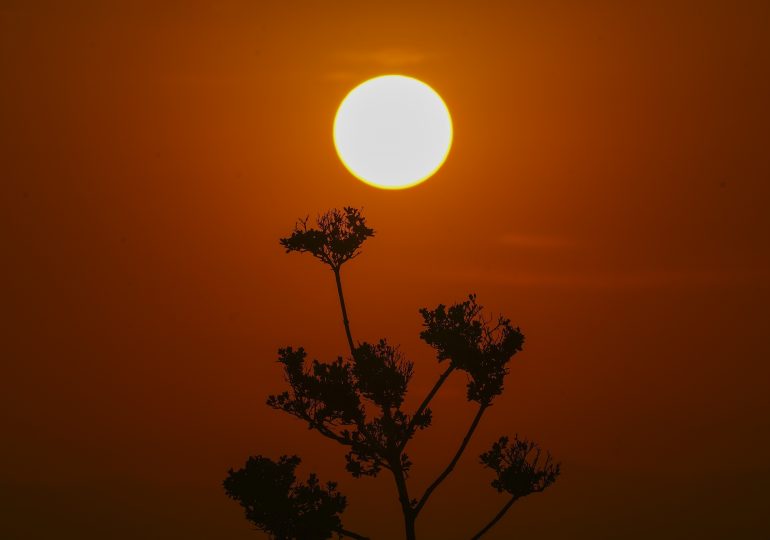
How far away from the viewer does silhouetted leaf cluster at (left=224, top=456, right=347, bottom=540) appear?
20.3 m

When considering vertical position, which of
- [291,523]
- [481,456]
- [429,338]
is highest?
[429,338]

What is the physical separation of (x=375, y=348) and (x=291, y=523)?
4.63m

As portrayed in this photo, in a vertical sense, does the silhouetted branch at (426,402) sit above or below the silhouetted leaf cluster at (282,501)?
above

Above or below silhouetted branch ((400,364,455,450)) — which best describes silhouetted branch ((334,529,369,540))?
below

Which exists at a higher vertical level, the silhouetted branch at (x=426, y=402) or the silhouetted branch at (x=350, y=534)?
the silhouetted branch at (x=426, y=402)

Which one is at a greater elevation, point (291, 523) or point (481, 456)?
point (481, 456)

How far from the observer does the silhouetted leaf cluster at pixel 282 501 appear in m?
20.3

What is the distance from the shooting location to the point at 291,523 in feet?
67.5

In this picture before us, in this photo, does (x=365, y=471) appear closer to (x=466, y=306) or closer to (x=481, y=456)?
(x=481, y=456)

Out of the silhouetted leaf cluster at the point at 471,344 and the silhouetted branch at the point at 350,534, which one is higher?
the silhouetted leaf cluster at the point at 471,344

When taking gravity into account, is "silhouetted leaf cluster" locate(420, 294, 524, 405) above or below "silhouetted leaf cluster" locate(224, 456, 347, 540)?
above

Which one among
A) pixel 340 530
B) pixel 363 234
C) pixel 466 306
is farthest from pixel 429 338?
pixel 340 530

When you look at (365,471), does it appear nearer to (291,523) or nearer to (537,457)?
(291,523)

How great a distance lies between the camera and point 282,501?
2044 cm
